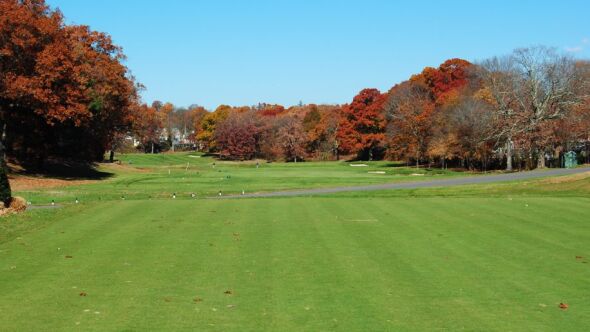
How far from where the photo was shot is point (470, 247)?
14930 mm

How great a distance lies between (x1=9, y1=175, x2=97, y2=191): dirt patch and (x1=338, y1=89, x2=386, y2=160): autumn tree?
2541 inches

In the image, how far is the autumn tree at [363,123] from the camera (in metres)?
106

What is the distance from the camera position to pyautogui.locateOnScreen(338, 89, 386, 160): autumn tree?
10638cm

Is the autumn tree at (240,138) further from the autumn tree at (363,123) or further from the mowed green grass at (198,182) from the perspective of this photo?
the mowed green grass at (198,182)

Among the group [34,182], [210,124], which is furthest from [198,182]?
[210,124]

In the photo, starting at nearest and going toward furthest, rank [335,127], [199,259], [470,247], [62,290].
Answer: [62,290], [199,259], [470,247], [335,127]

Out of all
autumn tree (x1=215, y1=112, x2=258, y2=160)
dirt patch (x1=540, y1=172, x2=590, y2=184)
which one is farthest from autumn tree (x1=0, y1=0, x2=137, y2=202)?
autumn tree (x1=215, y1=112, x2=258, y2=160)

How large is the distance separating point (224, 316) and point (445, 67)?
109 metres

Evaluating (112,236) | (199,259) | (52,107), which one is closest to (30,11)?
(52,107)

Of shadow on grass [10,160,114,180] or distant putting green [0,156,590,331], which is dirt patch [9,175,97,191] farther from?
distant putting green [0,156,590,331]

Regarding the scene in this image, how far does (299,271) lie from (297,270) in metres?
0.09

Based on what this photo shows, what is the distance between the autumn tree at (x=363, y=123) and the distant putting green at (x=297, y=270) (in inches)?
3338

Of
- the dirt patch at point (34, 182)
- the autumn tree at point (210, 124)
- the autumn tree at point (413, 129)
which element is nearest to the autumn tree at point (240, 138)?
the autumn tree at point (210, 124)

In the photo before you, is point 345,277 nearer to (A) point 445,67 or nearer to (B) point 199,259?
(B) point 199,259
